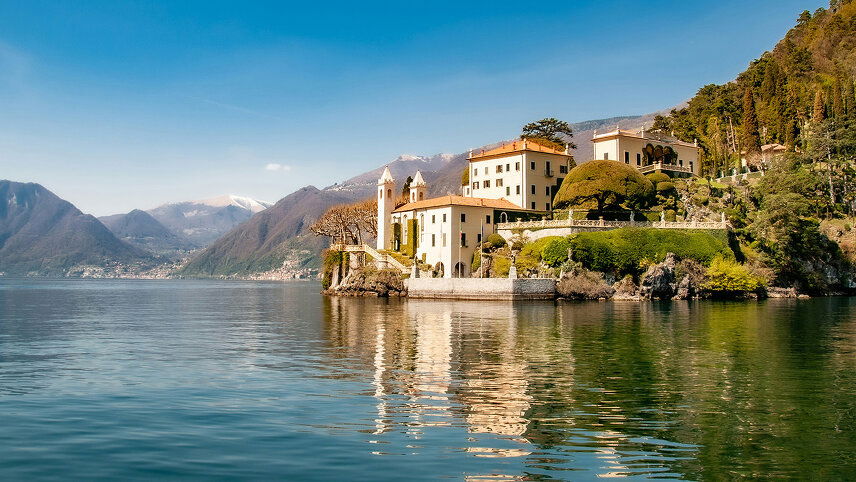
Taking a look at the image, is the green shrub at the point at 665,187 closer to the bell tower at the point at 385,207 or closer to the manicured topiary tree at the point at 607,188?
the manicured topiary tree at the point at 607,188

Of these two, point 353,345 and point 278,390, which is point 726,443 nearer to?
point 278,390

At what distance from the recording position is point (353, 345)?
32.3 metres

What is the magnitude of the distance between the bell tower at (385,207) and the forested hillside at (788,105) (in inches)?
1834

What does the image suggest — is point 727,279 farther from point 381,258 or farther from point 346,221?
point 346,221

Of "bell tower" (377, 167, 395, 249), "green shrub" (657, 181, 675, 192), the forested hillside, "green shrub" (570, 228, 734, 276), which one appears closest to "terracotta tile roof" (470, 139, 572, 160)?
"bell tower" (377, 167, 395, 249)

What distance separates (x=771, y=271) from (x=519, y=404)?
221 feet

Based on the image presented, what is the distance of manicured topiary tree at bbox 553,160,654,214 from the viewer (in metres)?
78.1

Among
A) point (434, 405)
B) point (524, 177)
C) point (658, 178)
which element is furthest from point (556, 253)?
point (434, 405)

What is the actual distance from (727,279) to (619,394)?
57.9 metres

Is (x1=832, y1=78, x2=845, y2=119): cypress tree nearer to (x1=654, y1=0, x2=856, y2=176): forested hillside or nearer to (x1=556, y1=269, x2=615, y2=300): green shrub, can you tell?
(x1=654, y1=0, x2=856, y2=176): forested hillside

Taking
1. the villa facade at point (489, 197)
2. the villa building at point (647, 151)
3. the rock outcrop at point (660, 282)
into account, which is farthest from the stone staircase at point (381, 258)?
the villa building at point (647, 151)

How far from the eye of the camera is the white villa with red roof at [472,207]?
80.9m

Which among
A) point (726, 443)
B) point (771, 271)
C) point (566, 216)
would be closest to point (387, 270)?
point (566, 216)

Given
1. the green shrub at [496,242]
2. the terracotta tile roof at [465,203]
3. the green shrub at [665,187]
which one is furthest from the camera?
the green shrub at [665,187]
